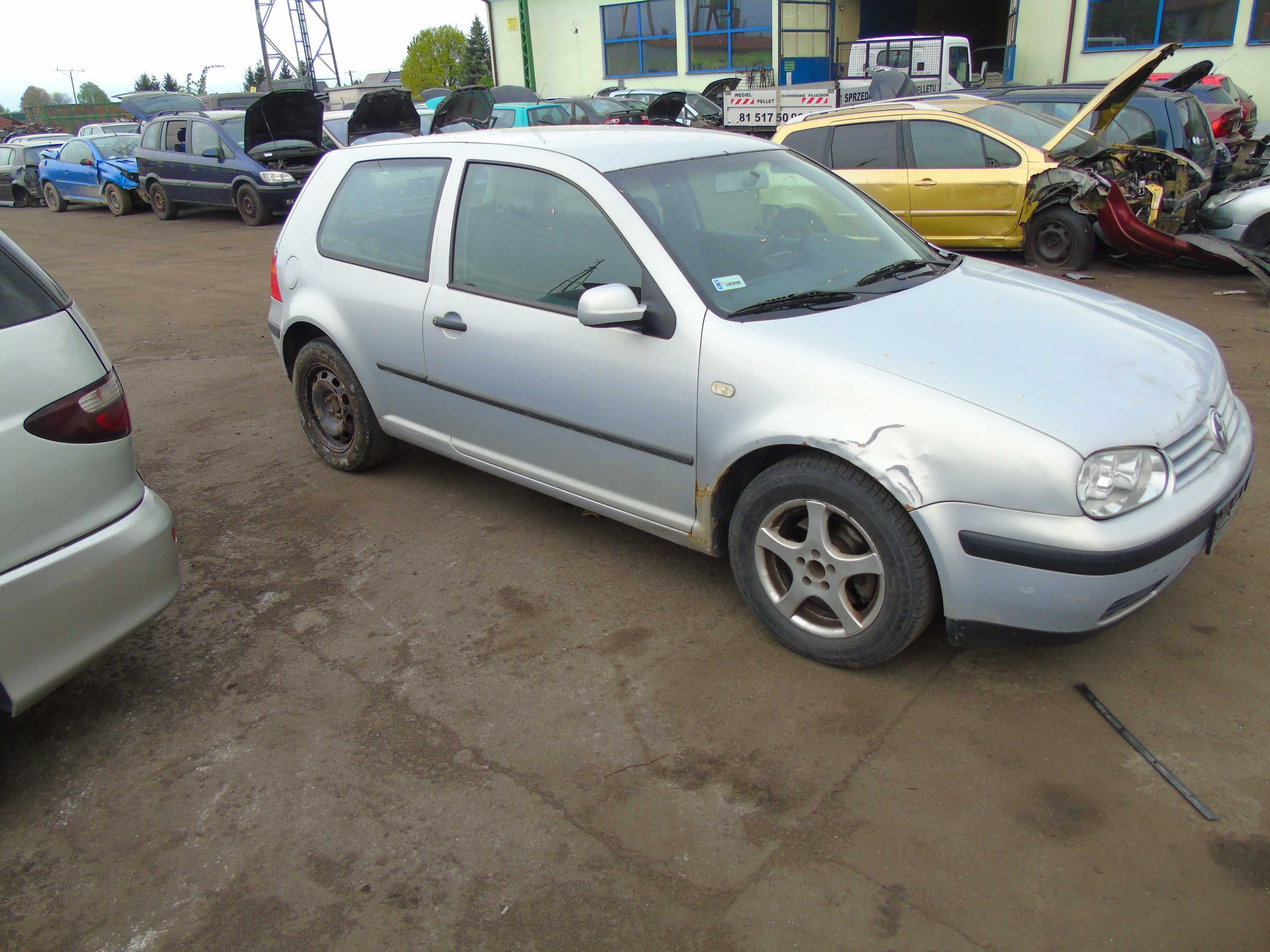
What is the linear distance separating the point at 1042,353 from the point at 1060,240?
21.9ft

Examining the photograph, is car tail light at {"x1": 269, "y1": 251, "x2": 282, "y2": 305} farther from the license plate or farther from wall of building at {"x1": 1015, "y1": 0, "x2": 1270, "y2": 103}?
wall of building at {"x1": 1015, "y1": 0, "x2": 1270, "y2": 103}

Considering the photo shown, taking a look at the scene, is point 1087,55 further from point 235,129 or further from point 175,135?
point 175,135

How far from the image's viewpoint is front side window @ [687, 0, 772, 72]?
28234mm

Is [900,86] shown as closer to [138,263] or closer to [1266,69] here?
[1266,69]

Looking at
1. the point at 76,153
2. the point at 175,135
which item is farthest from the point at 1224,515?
the point at 76,153

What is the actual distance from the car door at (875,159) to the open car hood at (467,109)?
877 centimetres

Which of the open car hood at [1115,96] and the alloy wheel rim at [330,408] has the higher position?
the open car hood at [1115,96]

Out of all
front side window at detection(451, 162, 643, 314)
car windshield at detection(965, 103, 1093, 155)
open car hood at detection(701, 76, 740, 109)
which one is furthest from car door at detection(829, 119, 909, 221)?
open car hood at detection(701, 76, 740, 109)

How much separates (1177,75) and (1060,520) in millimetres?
9637

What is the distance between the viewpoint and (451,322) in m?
3.92

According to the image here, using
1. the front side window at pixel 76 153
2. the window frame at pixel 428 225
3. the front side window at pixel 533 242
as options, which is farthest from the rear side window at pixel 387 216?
the front side window at pixel 76 153

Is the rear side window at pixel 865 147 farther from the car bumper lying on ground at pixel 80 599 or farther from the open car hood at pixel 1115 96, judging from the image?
the car bumper lying on ground at pixel 80 599

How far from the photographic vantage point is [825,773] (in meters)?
2.72

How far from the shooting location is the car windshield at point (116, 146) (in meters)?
19.4
